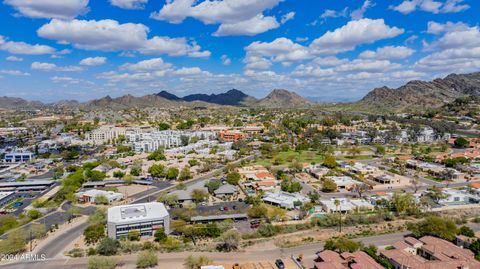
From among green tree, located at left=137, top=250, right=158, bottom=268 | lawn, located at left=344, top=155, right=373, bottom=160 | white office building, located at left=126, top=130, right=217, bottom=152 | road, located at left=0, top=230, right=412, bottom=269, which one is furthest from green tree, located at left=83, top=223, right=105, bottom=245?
white office building, located at left=126, top=130, right=217, bottom=152

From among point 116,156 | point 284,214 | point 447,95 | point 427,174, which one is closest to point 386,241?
point 284,214

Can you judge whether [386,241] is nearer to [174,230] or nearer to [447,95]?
[174,230]

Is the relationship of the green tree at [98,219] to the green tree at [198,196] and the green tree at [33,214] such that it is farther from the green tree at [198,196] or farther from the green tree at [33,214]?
the green tree at [198,196]

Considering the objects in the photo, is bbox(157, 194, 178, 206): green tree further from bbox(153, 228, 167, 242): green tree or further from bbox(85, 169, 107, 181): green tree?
bbox(85, 169, 107, 181): green tree

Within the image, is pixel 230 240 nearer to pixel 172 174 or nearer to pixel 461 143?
pixel 172 174

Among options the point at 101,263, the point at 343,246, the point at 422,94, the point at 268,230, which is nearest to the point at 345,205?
the point at 268,230

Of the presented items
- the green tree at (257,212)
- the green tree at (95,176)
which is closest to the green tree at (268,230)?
the green tree at (257,212)
